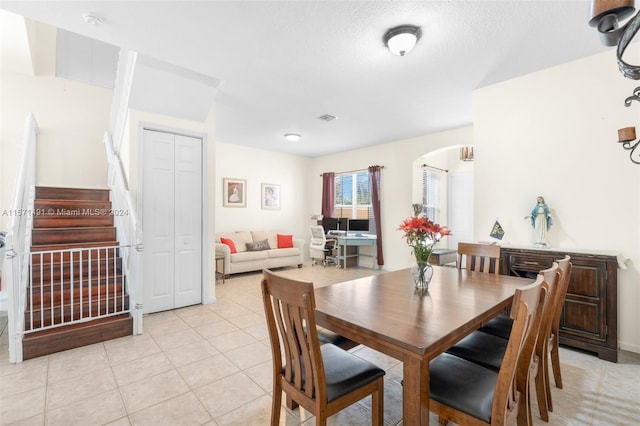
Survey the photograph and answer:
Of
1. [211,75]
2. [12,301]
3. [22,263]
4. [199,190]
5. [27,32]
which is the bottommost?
[12,301]

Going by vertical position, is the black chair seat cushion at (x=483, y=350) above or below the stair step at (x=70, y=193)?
below

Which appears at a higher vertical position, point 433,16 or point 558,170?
point 433,16

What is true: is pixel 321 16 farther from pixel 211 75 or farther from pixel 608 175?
pixel 608 175

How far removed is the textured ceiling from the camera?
2172 mm

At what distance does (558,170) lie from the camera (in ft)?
10.0

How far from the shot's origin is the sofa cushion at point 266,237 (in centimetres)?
677

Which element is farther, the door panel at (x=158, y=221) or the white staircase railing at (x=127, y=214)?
the door panel at (x=158, y=221)

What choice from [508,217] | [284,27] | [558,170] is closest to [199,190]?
[284,27]

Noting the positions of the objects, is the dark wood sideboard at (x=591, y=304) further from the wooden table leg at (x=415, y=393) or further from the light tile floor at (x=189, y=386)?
the wooden table leg at (x=415, y=393)

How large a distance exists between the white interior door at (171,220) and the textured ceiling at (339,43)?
3.11ft

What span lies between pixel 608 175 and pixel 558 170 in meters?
0.38

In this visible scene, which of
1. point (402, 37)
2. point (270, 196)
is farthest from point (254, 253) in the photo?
point (402, 37)

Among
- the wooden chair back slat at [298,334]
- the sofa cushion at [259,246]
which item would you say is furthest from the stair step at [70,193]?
the wooden chair back slat at [298,334]

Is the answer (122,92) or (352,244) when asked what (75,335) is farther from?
(352,244)
